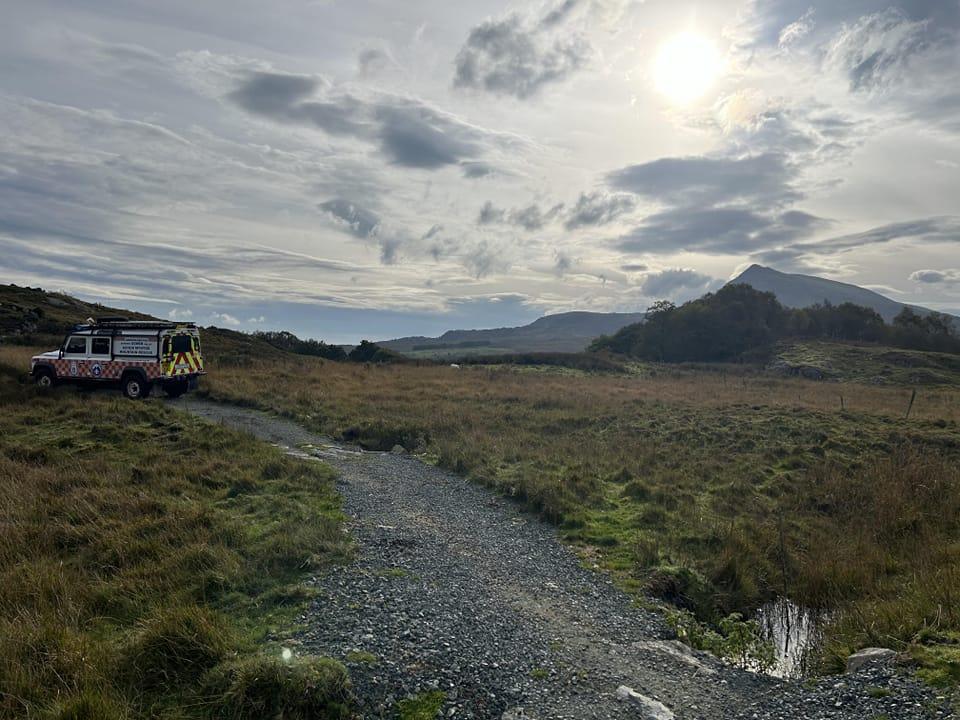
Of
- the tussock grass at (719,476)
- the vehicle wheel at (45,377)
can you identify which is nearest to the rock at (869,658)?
the tussock grass at (719,476)

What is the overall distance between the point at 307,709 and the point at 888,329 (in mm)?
94330

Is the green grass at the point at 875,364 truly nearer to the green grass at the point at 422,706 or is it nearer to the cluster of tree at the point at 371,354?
the cluster of tree at the point at 371,354

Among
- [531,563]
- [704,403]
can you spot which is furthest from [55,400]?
[704,403]

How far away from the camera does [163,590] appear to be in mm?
7184

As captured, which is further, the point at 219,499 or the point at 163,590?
the point at 219,499

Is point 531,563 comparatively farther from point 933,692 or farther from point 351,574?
point 933,692

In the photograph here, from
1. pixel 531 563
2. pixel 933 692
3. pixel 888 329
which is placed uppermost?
pixel 888 329

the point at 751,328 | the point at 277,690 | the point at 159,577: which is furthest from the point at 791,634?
the point at 751,328

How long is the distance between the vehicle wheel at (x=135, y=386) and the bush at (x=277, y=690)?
21.0 meters

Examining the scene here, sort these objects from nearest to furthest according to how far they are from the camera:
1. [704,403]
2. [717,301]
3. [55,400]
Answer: [55,400] < [704,403] < [717,301]

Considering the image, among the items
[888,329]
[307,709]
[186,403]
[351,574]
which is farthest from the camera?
[888,329]

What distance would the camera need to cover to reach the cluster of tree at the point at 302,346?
220 feet

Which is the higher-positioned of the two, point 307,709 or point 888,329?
point 888,329

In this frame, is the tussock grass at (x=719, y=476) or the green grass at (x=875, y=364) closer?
the tussock grass at (x=719, y=476)
